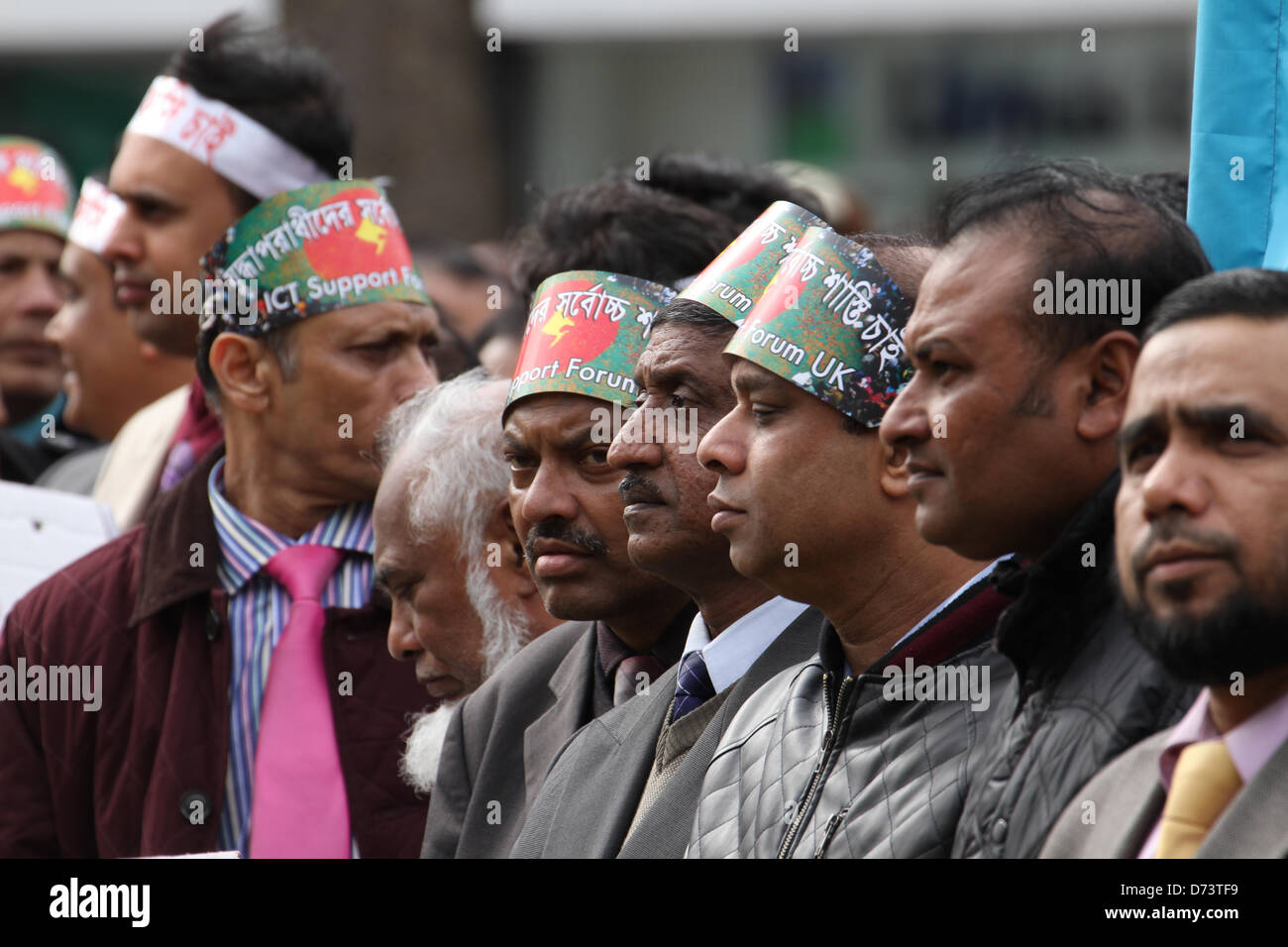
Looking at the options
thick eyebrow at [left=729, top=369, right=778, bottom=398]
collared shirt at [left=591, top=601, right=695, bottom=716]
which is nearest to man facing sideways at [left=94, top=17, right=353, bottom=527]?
collared shirt at [left=591, top=601, right=695, bottom=716]

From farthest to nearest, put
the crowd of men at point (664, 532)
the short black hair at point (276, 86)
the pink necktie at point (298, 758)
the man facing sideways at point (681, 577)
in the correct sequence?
the short black hair at point (276, 86), the pink necktie at point (298, 758), the man facing sideways at point (681, 577), the crowd of men at point (664, 532)

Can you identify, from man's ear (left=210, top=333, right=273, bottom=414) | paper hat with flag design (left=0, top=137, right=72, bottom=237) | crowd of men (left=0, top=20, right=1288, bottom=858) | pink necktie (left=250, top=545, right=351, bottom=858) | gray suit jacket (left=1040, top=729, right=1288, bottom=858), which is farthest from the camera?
paper hat with flag design (left=0, top=137, right=72, bottom=237)

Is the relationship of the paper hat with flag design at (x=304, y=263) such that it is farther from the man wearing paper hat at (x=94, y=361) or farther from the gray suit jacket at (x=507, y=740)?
the man wearing paper hat at (x=94, y=361)

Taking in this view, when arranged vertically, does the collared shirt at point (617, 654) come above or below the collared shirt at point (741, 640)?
below

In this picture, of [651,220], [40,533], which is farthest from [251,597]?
[651,220]

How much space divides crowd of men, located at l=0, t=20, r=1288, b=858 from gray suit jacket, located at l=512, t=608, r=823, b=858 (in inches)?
0.4

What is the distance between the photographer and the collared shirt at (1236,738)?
234 cm

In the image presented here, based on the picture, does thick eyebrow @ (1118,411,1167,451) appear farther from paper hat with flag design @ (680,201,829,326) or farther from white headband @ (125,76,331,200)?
white headband @ (125,76,331,200)

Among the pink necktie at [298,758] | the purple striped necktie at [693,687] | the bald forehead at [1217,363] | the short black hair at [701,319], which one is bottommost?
the pink necktie at [298,758]

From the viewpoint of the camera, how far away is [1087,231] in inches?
113

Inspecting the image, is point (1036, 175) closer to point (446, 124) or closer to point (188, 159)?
point (188, 159)

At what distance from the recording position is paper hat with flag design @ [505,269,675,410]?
4234mm

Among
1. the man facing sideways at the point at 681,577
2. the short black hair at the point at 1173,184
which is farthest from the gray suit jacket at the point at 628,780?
the short black hair at the point at 1173,184

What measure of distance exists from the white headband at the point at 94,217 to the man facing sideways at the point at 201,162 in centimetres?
64
